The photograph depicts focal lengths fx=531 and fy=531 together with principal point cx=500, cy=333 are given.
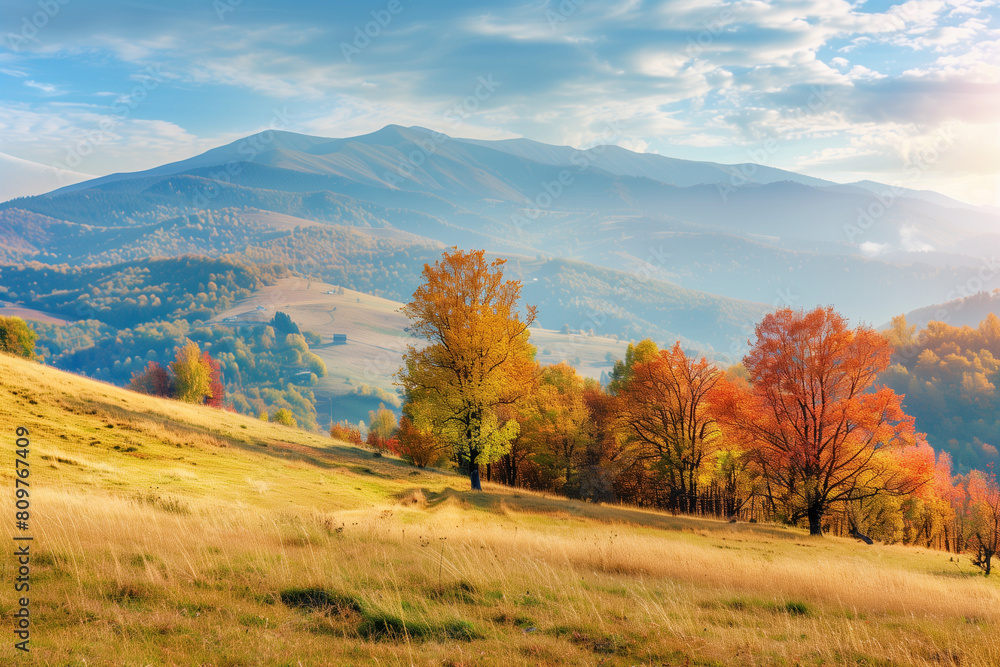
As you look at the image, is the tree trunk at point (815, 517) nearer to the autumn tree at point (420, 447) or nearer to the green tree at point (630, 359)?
the green tree at point (630, 359)

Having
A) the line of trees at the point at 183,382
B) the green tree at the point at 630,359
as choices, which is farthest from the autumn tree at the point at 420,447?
the line of trees at the point at 183,382

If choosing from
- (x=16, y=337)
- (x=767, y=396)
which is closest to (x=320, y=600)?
(x=767, y=396)

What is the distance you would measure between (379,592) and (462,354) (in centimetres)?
2514

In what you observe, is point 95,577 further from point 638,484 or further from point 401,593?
point 638,484

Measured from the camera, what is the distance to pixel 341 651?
687 cm

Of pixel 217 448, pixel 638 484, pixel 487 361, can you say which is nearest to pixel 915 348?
pixel 638 484

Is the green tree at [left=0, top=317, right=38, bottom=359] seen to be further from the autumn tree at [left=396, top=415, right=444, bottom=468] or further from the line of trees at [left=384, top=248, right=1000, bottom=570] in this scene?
the line of trees at [left=384, top=248, right=1000, bottom=570]

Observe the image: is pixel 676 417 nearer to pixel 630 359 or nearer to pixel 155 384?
pixel 630 359

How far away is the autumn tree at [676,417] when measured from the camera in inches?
1724

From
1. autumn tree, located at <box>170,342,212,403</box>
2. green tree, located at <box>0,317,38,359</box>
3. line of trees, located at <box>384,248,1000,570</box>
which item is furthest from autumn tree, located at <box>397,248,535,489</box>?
autumn tree, located at <box>170,342,212,403</box>

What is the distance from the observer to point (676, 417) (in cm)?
4475

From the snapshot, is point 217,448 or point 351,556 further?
point 217,448

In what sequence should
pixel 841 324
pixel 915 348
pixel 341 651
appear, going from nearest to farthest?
pixel 341 651, pixel 841 324, pixel 915 348

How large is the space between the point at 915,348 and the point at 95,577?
721 ft
